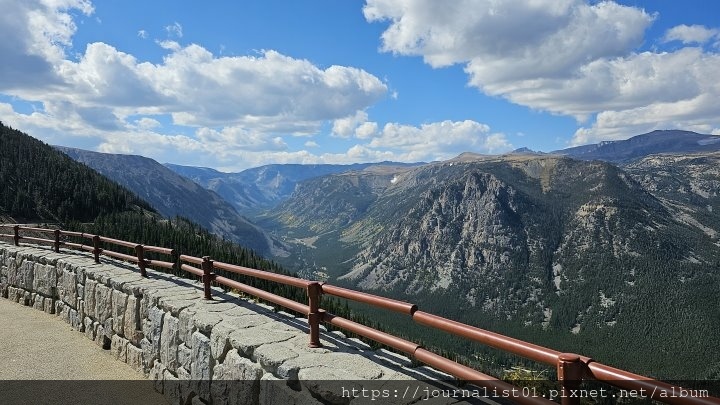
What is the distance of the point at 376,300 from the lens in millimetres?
6109

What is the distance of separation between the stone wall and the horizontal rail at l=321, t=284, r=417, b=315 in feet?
2.73

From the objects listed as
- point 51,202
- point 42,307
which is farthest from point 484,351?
point 42,307

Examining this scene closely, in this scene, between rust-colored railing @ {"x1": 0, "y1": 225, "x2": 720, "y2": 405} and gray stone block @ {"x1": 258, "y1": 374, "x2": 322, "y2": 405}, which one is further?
gray stone block @ {"x1": 258, "y1": 374, "x2": 322, "y2": 405}

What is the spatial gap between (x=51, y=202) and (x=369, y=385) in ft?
472

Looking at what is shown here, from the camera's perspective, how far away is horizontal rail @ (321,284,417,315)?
18.9 feet

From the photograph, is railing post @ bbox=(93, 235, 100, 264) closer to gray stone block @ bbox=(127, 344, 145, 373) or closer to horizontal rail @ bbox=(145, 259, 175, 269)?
horizontal rail @ bbox=(145, 259, 175, 269)

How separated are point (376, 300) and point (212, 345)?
320 cm

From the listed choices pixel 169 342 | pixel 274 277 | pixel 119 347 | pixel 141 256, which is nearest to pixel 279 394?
pixel 274 277

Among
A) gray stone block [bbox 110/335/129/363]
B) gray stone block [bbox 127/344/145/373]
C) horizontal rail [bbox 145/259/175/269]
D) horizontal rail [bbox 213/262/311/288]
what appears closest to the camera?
horizontal rail [bbox 213/262/311/288]

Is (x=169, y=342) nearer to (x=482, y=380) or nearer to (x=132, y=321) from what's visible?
(x=132, y=321)

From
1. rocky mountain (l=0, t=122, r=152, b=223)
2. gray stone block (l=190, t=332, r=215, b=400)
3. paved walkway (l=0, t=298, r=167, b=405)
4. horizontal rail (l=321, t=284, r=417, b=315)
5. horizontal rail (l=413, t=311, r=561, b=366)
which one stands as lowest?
paved walkway (l=0, t=298, r=167, b=405)

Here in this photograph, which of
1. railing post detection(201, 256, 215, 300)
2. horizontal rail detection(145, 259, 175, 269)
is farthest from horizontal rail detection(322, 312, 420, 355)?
horizontal rail detection(145, 259, 175, 269)

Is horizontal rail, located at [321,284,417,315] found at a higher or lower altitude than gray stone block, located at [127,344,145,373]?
higher

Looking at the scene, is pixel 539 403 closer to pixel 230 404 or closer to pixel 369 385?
pixel 369 385
